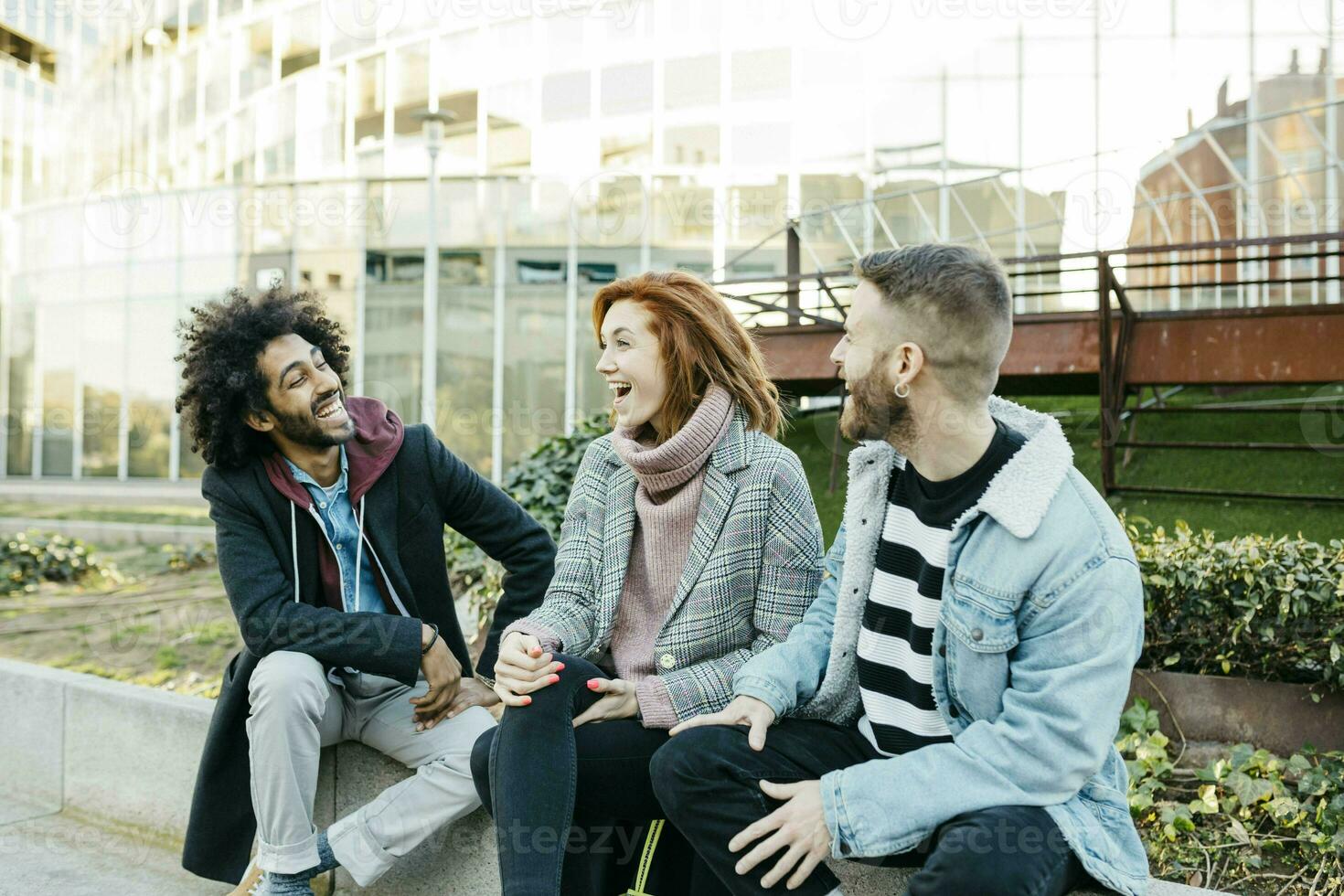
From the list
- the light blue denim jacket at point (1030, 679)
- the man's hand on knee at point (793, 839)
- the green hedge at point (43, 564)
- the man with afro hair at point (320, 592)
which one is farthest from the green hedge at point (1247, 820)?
the green hedge at point (43, 564)

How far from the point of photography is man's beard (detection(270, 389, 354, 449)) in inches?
115

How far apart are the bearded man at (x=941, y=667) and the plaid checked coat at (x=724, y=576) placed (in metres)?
0.22

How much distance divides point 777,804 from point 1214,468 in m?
5.80

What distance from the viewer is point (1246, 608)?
10.6 ft

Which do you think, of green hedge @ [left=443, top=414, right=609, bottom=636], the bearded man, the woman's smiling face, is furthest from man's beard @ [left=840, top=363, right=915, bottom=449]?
green hedge @ [left=443, top=414, right=609, bottom=636]

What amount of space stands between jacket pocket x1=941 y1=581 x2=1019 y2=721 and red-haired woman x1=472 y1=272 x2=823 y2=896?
1.99ft

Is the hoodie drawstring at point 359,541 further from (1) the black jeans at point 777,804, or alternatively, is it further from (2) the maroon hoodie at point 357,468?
(1) the black jeans at point 777,804

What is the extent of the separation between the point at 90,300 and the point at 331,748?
64.4 feet

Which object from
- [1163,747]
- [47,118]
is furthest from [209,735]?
[47,118]

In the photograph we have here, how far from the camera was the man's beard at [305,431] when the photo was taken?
2922mm

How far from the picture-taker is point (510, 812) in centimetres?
211

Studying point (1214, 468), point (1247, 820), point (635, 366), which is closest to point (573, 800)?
point (635, 366)

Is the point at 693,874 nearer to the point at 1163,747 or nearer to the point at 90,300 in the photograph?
the point at 1163,747

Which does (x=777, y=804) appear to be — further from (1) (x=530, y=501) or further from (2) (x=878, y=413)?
(1) (x=530, y=501)
